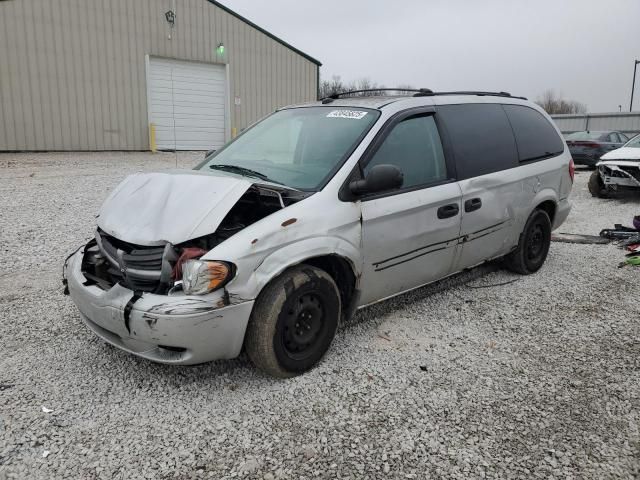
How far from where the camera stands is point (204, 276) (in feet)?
9.15

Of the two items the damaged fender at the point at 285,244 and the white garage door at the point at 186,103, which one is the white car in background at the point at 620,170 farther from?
the white garage door at the point at 186,103

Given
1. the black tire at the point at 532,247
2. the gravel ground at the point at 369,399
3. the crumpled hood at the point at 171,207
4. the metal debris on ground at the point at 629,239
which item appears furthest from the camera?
the metal debris on ground at the point at 629,239

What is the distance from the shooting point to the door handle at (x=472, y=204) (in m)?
4.24

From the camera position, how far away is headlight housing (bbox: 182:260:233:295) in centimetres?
279

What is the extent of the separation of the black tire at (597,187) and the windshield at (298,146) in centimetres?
906

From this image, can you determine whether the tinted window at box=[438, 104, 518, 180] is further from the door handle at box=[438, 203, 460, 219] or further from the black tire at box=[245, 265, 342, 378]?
the black tire at box=[245, 265, 342, 378]

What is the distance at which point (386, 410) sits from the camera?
2936 mm

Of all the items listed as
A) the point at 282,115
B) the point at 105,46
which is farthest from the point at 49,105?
the point at 282,115

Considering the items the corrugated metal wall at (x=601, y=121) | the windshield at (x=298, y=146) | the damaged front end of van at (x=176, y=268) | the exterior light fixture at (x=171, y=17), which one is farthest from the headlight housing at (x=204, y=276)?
the corrugated metal wall at (x=601, y=121)

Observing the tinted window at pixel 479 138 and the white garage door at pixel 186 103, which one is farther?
the white garage door at pixel 186 103

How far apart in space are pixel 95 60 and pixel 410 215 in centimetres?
1545

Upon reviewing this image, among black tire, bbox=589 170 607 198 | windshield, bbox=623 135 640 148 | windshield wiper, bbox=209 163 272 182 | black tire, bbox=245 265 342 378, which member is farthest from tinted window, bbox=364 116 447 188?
windshield, bbox=623 135 640 148

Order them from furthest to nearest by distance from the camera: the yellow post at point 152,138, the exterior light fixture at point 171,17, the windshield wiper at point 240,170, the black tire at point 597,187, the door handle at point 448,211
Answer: the yellow post at point 152,138 → the exterior light fixture at point 171,17 → the black tire at point 597,187 → the door handle at point 448,211 → the windshield wiper at point 240,170

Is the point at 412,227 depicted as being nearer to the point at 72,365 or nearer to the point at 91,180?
the point at 72,365
